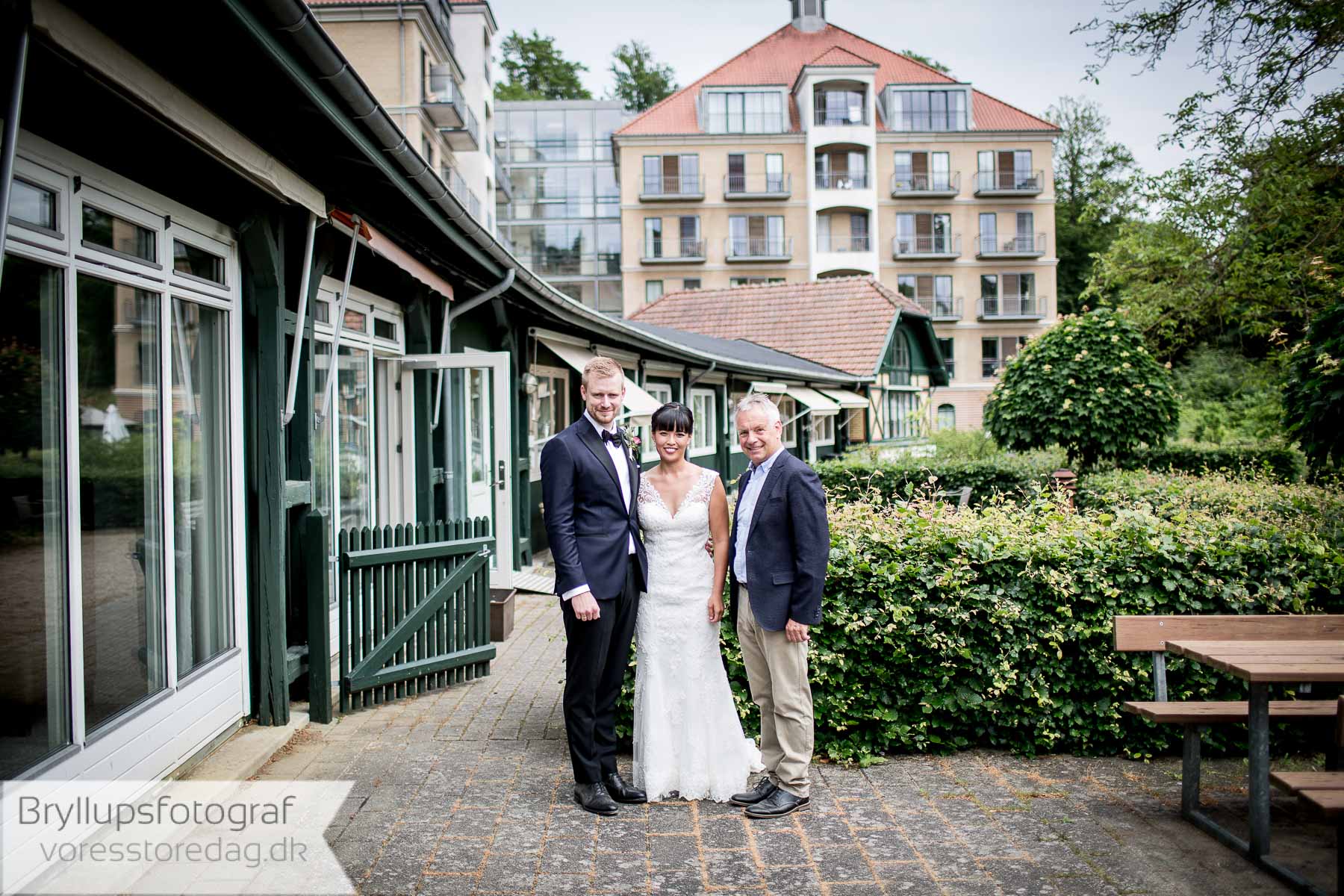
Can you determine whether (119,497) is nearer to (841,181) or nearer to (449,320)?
(449,320)

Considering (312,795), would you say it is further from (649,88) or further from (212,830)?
(649,88)

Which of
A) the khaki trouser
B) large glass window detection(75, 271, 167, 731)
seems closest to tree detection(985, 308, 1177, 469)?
the khaki trouser

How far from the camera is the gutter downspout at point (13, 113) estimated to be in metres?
2.44

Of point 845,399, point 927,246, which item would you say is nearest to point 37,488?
point 845,399

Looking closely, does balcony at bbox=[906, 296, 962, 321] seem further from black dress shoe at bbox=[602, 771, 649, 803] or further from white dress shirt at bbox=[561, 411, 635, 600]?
black dress shoe at bbox=[602, 771, 649, 803]

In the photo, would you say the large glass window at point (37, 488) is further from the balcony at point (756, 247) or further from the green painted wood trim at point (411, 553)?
the balcony at point (756, 247)

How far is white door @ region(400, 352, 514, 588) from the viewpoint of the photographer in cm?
820

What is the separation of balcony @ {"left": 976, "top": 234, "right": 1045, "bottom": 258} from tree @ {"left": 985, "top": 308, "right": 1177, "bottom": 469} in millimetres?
39655

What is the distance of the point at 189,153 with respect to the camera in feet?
13.9

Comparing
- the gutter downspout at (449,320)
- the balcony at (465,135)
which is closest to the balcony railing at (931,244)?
the balcony at (465,135)

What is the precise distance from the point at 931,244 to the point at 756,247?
9.20 metres

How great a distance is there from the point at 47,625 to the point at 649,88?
65816 millimetres

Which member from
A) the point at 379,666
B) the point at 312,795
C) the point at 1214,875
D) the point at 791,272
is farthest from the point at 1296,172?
the point at 791,272

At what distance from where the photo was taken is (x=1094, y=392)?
40.5 feet
